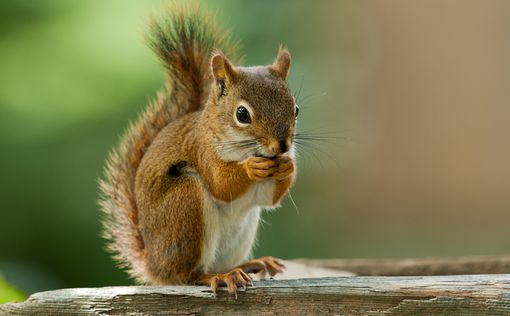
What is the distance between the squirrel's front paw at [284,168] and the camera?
1.49 m

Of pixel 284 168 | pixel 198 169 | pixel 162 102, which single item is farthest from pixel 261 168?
pixel 162 102

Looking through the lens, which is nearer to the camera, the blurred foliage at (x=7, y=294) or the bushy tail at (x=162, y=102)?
the blurred foliage at (x=7, y=294)

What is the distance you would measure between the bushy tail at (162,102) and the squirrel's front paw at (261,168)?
0.38m

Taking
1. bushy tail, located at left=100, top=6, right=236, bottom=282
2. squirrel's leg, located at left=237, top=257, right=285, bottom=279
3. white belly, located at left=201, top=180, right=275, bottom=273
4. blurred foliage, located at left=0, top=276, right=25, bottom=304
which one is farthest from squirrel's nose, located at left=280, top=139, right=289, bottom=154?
blurred foliage, located at left=0, top=276, right=25, bottom=304

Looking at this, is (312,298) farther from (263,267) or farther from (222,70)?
(222,70)

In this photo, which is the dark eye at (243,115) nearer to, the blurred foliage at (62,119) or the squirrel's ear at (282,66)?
the squirrel's ear at (282,66)

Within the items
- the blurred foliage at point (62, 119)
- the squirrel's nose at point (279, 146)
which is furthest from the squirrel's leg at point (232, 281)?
the blurred foliage at point (62, 119)

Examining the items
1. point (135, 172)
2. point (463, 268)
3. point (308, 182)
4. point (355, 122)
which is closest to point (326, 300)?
point (135, 172)

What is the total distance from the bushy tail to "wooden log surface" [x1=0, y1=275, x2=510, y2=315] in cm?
36

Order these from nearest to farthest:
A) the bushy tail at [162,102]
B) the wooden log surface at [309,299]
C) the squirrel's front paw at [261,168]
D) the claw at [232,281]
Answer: the wooden log surface at [309,299]
the claw at [232,281]
the squirrel's front paw at [261,168]
the bushy tail at [162,102]

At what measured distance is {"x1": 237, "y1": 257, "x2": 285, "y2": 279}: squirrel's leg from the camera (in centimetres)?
167

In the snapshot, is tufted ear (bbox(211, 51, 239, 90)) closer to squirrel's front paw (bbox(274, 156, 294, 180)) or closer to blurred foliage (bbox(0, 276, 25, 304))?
squirrel's front paw (bbox(274, 156, 294, 180))

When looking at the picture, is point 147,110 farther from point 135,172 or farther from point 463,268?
point 463,268

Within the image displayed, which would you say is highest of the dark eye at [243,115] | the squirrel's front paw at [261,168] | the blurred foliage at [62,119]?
the blurred foliage at [62,119]
